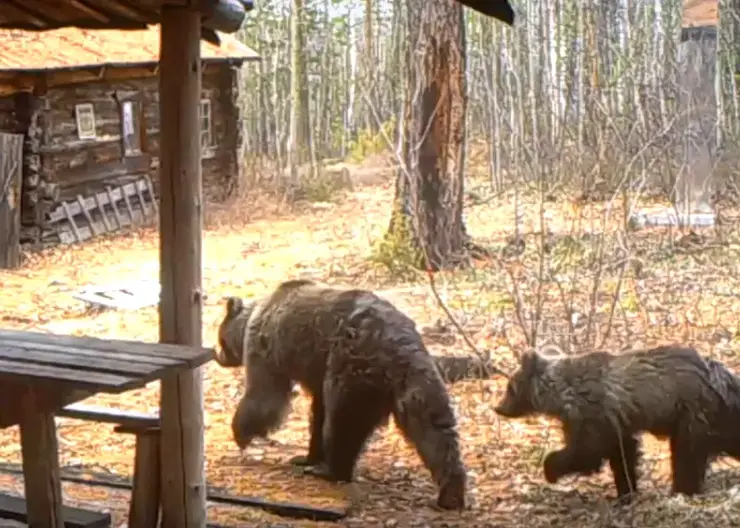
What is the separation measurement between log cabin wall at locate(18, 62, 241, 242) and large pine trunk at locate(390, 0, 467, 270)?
311 centimetres

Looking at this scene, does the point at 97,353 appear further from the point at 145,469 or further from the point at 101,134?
the point at 101,134

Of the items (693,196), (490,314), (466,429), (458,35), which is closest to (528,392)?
(466,429)

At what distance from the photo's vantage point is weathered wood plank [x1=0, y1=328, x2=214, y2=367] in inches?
203

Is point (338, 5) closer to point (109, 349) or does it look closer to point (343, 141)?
point (343, 141)

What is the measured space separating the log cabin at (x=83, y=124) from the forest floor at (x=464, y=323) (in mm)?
698

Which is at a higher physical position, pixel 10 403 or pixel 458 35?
pixel 458 35

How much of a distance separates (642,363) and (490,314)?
191 inches

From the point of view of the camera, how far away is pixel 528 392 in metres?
7.41

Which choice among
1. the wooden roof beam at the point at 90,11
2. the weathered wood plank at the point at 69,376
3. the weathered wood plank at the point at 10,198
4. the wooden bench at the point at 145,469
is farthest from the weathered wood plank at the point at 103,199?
the weathered wood plank at the point at 69,376

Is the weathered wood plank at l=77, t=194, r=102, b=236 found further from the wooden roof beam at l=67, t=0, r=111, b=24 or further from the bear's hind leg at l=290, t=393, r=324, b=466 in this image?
the wooden roof beam at l=67, t=0, r=111, b=24

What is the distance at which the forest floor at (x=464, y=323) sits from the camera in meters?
7.44

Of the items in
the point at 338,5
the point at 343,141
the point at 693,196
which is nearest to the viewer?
the point at 693,196

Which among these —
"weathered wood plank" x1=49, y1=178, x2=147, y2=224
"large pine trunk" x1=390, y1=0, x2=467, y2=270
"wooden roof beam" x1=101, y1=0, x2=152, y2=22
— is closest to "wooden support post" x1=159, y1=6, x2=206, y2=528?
"wooden roof beam" x1=101, y1=0, x2=152, y2=22

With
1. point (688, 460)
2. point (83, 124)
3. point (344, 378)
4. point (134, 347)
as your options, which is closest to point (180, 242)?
point (134, 347)
